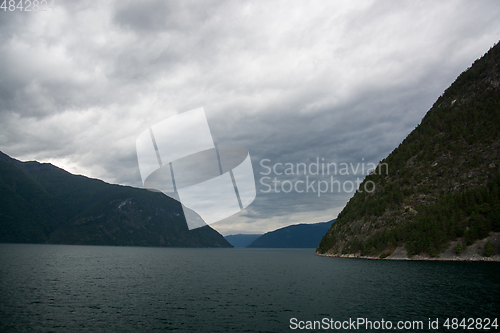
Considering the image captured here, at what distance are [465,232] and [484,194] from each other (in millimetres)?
22387

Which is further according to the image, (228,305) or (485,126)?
(485,126)

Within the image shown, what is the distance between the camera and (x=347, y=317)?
117ft

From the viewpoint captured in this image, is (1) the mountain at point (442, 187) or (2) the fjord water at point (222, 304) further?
(1) the mountain at point (442, 187)

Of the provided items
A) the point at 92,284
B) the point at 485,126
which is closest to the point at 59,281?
the point at 92,284

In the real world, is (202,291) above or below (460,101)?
below

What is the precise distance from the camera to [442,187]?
144 metres

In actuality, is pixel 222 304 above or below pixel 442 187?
below

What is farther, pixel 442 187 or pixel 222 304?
pixel 442 187

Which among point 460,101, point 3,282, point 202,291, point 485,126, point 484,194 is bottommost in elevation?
point 202,291

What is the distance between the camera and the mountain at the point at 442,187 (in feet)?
394

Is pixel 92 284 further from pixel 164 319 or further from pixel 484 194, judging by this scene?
pixel 484 194

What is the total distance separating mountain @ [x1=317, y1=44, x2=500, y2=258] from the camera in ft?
394

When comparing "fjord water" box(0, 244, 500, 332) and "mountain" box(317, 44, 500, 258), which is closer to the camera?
"fjord water" box(0, 244, 500, 332)

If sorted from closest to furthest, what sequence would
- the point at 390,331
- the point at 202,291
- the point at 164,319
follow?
the point at 390,331 < the point at 164,319 < the point at 202,291
